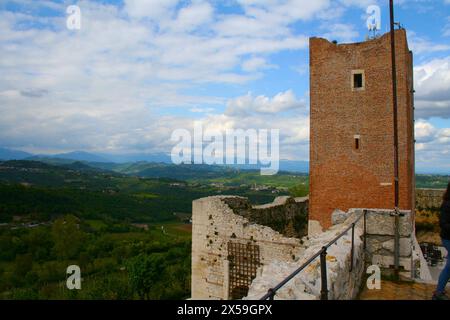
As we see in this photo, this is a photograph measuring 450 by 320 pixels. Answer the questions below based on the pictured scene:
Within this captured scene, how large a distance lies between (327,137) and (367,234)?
854cm

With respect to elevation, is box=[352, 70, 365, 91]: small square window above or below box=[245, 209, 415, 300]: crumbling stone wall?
above

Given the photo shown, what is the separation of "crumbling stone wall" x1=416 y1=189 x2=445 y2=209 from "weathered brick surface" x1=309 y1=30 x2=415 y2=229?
34.0ft

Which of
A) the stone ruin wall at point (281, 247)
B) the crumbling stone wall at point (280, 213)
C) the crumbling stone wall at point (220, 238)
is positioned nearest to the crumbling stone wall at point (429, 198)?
the crumbling stone wall at point (280, 213)

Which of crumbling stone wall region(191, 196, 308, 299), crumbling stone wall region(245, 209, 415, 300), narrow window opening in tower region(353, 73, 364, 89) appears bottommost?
crumbling stone wall region(191, 196, 308, 299)

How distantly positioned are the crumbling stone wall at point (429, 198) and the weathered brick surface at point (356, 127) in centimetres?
1036

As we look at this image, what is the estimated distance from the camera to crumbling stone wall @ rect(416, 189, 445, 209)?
23609mm

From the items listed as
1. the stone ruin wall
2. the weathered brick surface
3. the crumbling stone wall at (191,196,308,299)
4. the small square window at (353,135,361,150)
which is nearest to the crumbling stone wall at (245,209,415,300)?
the stone ruin wall

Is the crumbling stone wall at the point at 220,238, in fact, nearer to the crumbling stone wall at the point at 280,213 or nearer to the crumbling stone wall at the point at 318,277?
the crumbling stone wall at the point at 280,213

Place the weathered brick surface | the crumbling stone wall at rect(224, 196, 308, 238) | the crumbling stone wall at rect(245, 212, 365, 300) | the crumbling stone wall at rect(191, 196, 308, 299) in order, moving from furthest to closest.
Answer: the crumbling stone wall at rect(224, 196, 308, 238) → the weathered brick surface → the crumbling stone wall at rect(191, 196, 308, 299) → the crumbling stone wall at rect(245, 212, 365, 300)

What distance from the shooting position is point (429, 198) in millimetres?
23875

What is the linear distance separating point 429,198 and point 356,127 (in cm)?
1253

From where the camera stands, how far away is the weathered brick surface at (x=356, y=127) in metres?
14.2

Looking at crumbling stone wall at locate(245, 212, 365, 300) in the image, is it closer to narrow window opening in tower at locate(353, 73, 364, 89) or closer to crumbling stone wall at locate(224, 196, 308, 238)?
crumbling stone wall at locate(224, 196, 308, 238)
